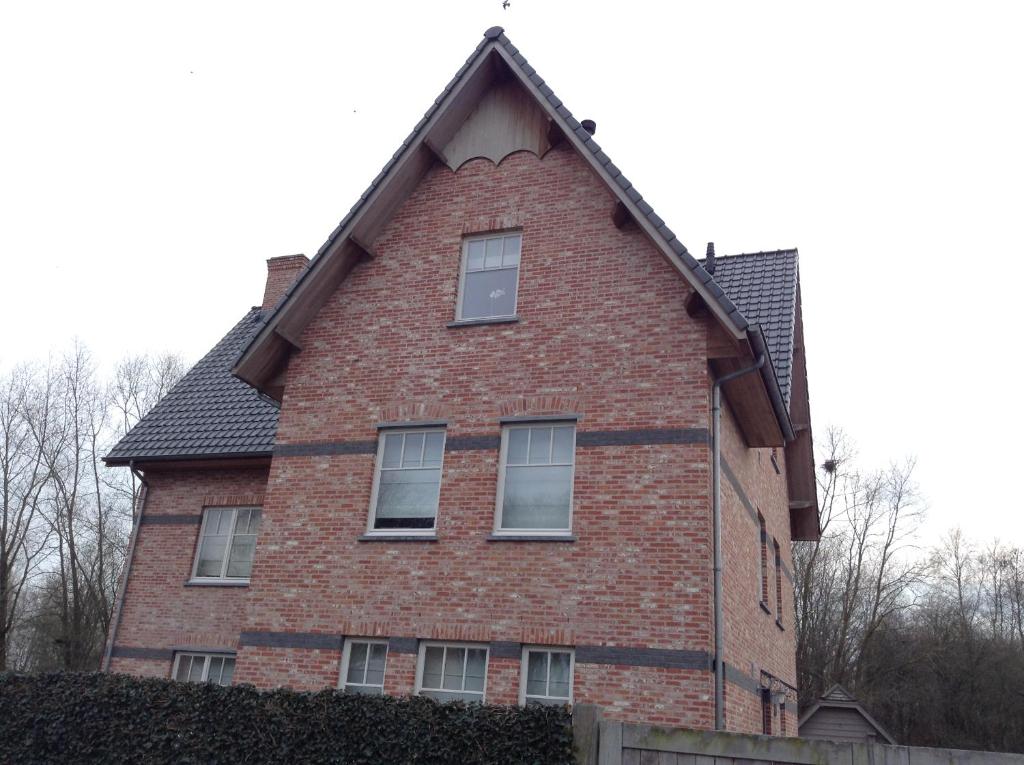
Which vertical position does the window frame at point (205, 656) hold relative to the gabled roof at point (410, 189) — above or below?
below

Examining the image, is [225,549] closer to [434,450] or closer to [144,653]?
[144,653]

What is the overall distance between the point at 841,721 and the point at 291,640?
628 inches

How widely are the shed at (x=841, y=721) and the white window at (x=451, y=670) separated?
46.4 feet

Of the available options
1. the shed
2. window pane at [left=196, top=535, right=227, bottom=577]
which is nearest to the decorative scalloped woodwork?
window pane at [left=196, top=535, right=227, bottom=577]

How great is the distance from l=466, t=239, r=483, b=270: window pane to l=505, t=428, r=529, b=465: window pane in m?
2.82

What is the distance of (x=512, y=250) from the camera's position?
42.9 ft

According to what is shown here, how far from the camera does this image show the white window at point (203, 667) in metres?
15.2

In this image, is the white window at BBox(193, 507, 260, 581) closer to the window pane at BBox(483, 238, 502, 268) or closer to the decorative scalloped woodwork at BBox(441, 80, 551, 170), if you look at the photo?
the window pane at BBox(483, 238, 502, 268)

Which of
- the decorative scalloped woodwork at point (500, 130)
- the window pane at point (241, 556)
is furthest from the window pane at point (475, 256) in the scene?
the window pane at point (241, 556)

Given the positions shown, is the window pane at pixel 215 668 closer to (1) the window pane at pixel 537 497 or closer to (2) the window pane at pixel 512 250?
Answer: (1) the window pane at pixel 537 497

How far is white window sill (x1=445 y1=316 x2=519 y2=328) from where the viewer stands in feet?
40.5

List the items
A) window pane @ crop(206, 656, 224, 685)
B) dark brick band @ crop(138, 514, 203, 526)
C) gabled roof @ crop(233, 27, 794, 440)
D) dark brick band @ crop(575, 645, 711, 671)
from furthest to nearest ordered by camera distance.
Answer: dark brick band @ crop(138, 514, 203, 526) → window pane @ crop(206, 656, 224, 685) → gabled roof @ crop(233, 27, 794, 440) → dark brick band @ crop(575, 645, 711, 671)

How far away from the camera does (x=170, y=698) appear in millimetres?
9102

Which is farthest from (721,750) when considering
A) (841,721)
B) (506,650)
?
(841,721)
